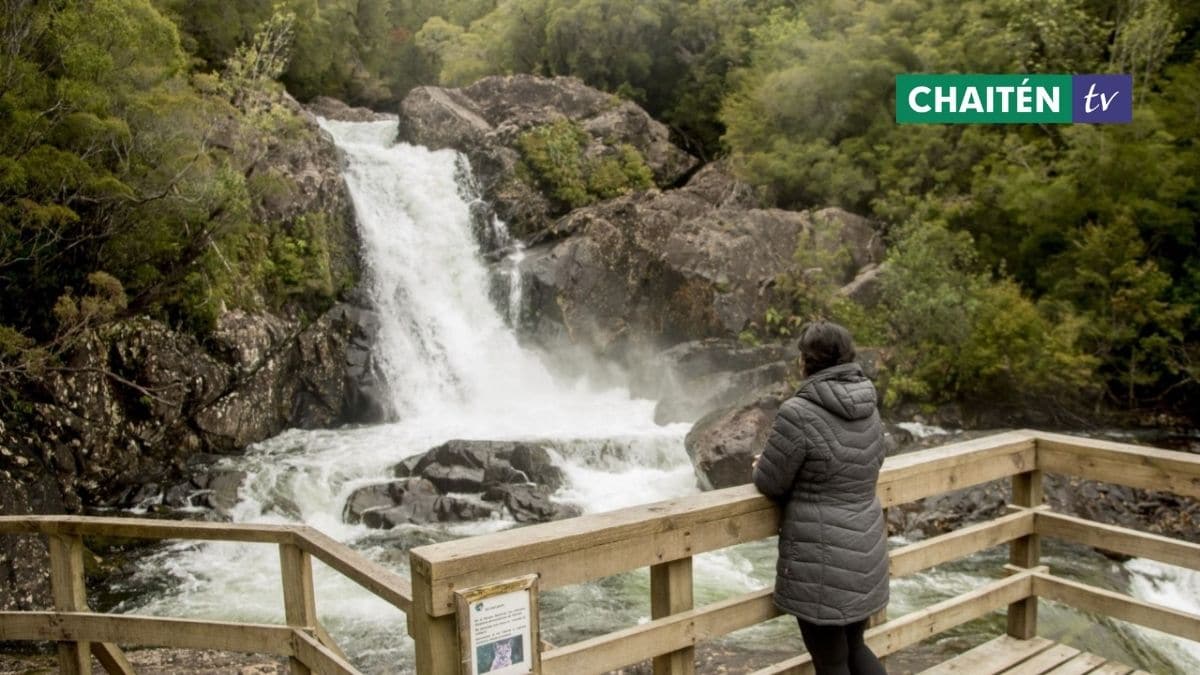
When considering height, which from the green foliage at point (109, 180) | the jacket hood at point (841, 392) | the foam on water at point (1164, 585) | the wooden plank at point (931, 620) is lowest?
the foam on water at point (1164, 585)

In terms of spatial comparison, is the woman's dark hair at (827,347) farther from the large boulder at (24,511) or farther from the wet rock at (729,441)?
the wet rock at (729,441)

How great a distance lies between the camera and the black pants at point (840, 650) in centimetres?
312

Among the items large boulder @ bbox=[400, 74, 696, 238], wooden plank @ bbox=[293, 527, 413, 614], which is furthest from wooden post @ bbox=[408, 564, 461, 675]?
large boulder @ bbox=[400, 74, 696, 238]

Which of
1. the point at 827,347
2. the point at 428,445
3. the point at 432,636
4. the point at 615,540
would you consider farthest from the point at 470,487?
the point at 432,636

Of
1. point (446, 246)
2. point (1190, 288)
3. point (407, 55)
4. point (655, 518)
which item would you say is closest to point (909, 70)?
point (1190, 288)

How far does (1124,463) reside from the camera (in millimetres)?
3943

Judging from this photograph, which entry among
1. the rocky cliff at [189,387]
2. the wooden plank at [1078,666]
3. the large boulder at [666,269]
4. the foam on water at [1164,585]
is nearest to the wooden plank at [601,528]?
the wooden plank at [1078,666]

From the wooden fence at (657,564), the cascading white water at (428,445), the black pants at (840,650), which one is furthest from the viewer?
the cascading white water at (428,445)

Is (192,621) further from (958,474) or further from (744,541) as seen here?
(958,474)

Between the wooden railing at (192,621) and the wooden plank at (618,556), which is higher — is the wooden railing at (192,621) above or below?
below

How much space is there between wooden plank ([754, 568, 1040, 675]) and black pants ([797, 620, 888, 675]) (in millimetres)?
125

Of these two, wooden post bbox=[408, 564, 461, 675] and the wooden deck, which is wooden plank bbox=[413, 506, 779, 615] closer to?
wooden post bbox=[408, 564, 461, 675]

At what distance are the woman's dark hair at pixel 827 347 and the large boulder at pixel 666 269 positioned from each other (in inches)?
557

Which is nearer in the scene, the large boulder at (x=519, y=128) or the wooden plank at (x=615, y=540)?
the wooden plank at (x=615, y=540)
